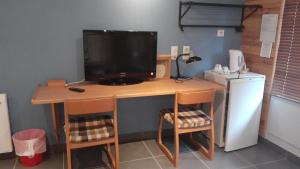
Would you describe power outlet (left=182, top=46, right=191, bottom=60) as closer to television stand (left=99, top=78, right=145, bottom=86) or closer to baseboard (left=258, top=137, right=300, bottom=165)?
television stand (left=99, top=78, right=145, bottom=86)

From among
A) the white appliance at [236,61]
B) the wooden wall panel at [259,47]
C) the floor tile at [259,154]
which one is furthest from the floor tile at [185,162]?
the white appliance at [236,61]

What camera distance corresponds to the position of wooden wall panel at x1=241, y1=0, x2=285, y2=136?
256 cm

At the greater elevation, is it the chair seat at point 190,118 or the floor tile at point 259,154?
the chair seat at point 190,118

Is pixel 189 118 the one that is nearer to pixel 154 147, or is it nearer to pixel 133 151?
pixel 154 147

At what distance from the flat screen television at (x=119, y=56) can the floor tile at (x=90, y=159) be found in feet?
2.47

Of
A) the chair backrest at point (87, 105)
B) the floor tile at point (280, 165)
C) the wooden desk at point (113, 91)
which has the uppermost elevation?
the wooden desk at point (113, 91)

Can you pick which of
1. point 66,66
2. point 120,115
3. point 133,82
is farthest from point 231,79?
point 66,66

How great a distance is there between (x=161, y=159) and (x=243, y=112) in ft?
3.26

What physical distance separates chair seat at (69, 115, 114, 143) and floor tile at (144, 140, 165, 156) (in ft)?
2.17

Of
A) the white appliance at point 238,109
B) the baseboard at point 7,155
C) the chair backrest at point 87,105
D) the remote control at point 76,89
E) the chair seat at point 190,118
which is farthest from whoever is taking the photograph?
the white appliance at point 238,109

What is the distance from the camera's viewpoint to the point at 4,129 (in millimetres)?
2242

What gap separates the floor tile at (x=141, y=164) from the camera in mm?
2307

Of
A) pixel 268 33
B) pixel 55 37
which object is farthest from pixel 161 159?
pixel 268 33

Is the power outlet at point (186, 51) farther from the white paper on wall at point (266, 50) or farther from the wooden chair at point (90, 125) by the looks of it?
the wooden chair at point (90, 125)
